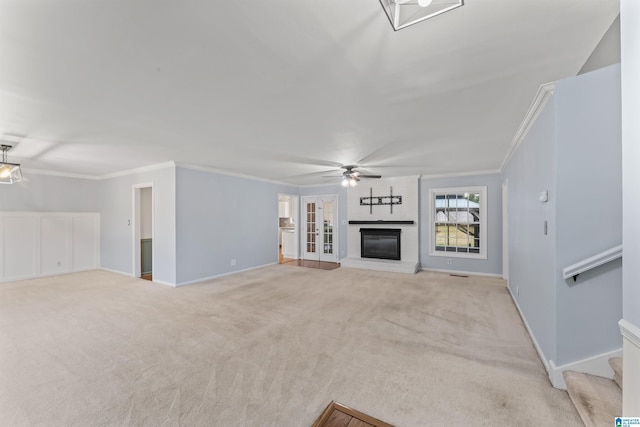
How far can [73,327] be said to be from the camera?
3158mm

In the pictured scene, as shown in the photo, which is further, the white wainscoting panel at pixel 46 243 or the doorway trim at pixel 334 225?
the doorway trim at pixel 334 225

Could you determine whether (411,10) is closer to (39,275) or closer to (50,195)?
(50,195)

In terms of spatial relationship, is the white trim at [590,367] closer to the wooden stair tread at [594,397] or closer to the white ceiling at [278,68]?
the wooden stair tread at [594,397]

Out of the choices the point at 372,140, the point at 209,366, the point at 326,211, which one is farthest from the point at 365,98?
the point at 326,211

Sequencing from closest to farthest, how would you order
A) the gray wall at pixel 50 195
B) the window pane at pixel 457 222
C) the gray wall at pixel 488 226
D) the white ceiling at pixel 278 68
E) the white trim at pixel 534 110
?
1. the white ceiling at pixel 278 68
2. the white trim at pixel 534 110
3. the gray wall at pixel 50 195
4. the gray wall at pixel 488 226
5. the window pane at pixel 457 222

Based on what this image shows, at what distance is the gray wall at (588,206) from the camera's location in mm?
1825

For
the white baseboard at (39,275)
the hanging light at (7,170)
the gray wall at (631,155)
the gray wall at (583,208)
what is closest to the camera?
the gray wall at (631,155)

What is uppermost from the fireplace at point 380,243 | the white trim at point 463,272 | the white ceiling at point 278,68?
the white ceiling at point 278,68

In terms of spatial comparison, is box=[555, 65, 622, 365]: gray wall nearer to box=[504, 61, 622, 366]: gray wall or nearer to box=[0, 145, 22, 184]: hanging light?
box=[504, 61, 622, 366]: gray wall

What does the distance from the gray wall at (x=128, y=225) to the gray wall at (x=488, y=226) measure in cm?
581

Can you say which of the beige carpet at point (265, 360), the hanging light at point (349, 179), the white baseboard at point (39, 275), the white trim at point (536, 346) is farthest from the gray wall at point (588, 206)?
the white baseboard at point (39, 275)

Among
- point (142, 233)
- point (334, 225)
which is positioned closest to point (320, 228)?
point (334, 225)

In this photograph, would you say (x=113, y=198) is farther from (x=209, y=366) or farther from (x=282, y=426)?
(x=282, y=426)

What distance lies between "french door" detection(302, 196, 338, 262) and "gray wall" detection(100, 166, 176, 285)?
4.18m
